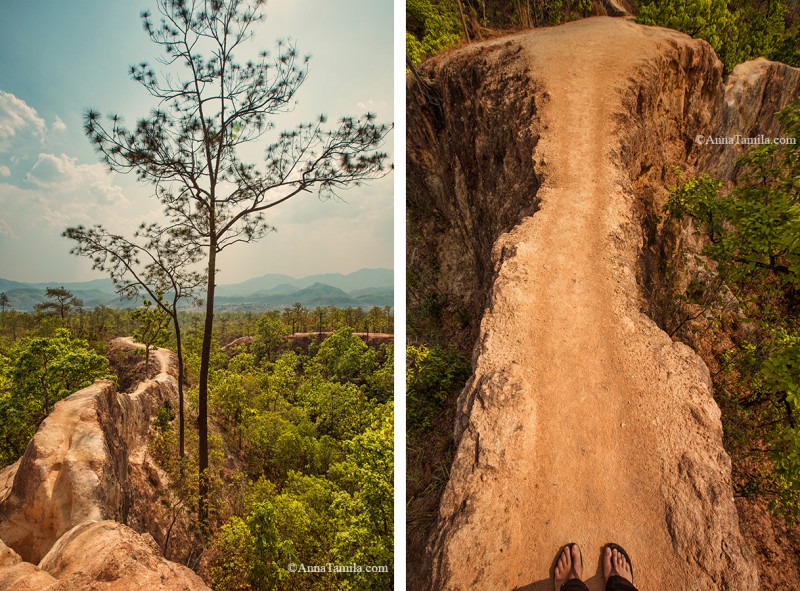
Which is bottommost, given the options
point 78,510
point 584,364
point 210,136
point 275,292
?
point 78,510

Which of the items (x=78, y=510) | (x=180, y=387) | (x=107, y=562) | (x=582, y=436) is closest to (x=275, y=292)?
(x=180, y=387)

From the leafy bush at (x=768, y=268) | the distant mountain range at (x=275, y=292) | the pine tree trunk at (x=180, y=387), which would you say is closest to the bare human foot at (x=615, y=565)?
the leafy bush at (x=768, y=268)

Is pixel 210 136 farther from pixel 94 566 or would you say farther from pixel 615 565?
pixel 615 565

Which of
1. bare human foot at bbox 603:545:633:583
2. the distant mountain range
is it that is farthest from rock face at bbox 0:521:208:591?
bare human foot at bbox 603:545:633:583

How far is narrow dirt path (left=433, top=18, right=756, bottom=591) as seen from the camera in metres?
2.24

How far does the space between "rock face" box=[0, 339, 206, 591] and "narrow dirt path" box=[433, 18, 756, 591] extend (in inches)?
76.8

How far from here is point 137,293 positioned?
9.16 ft

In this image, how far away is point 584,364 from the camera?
2.89 metres

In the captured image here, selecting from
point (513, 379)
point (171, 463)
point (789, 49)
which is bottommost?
point (171, 463)

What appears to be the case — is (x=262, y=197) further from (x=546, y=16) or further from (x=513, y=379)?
(x=546, y=16)

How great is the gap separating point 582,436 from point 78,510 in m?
3.47

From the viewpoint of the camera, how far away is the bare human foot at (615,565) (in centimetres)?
216

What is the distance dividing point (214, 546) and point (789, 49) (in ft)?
37.4

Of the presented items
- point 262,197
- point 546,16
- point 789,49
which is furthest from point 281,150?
point 789,49
